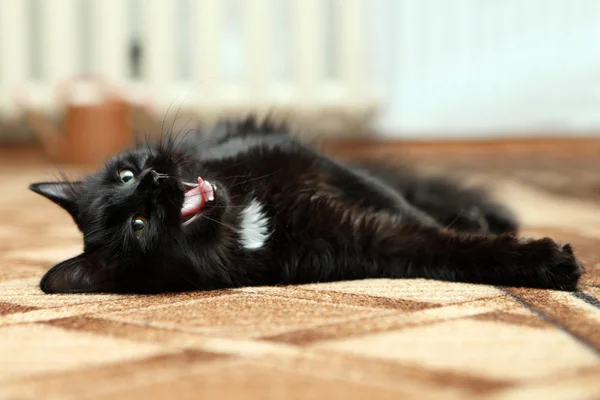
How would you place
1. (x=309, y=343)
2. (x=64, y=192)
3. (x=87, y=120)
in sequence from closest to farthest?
1. (x=309, y=343)
2. (x=64, y=192)
3. (x=87, y=120)

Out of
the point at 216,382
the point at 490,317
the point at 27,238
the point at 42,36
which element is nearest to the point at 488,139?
the point at 42,36

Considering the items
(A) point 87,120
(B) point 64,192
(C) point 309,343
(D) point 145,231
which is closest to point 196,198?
(D) point 145,231

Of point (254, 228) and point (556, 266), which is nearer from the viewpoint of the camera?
point (556, 266)

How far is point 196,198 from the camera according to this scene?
114 cm

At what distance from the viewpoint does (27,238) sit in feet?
6.11

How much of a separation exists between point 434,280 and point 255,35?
8.61 feet

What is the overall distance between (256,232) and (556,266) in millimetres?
460

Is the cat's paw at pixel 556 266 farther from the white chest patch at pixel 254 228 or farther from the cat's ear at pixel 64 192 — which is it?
the cat's ear at pixel 64 192

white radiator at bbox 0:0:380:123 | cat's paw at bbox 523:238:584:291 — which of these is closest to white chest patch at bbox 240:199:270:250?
cat's paw at bbox 523:238:584:291

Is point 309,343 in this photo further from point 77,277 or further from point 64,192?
point 64,192

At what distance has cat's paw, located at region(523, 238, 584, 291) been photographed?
41.3 inches

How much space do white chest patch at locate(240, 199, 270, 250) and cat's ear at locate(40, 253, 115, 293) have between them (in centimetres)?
22

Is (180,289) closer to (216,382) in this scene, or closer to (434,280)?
(434,280)

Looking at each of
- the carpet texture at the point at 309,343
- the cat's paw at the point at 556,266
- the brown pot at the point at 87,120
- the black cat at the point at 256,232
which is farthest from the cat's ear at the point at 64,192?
the brown pot at the point at 87,120
